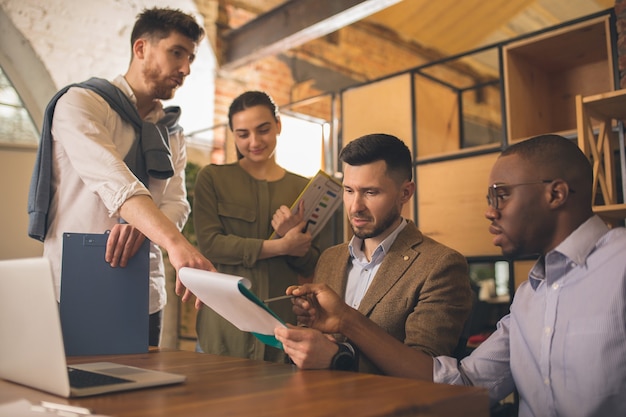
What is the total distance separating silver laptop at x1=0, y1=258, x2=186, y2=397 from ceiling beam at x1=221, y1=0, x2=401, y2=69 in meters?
3.51

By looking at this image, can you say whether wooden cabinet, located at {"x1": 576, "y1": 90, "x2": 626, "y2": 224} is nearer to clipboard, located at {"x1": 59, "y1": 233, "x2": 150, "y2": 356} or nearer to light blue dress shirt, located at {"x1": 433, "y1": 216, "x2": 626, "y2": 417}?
light blue dress shirt, located at {"x1": 433, "y1": 216, "x2": 626, "y2": 417}

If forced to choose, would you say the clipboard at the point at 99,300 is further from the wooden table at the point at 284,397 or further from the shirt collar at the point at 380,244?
the shirt collar at the point at 380,244

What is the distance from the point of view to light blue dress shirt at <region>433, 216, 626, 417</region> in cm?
100

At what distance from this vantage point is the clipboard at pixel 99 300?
50.5 inches

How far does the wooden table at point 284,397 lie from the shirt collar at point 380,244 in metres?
0.67

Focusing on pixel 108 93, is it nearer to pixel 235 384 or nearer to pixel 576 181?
pixel 235 384

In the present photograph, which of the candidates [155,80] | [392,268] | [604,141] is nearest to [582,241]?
[392,268]

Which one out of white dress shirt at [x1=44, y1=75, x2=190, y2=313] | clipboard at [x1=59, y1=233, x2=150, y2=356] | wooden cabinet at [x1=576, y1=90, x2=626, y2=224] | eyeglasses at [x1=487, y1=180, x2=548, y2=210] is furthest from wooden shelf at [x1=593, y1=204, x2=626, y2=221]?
clipboard at [x1=59, y1=233, x2=150, y2=356]

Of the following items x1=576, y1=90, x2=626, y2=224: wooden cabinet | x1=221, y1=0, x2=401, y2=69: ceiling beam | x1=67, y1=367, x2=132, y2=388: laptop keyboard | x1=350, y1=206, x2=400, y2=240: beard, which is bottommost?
x1=67, y1=367, x2=132, y2=388: laptop keyboard

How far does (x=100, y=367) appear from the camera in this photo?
3.49 ft

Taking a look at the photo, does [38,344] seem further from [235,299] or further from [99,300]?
[99,300]

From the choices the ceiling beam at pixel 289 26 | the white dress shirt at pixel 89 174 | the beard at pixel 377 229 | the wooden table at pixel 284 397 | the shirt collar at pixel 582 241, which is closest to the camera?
→ the wooden table at pixel 284 397

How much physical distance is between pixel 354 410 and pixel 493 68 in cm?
816

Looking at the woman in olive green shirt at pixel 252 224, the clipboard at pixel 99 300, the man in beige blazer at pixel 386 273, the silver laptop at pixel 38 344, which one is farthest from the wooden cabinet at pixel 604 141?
the silver laptop at pixel 38 344
